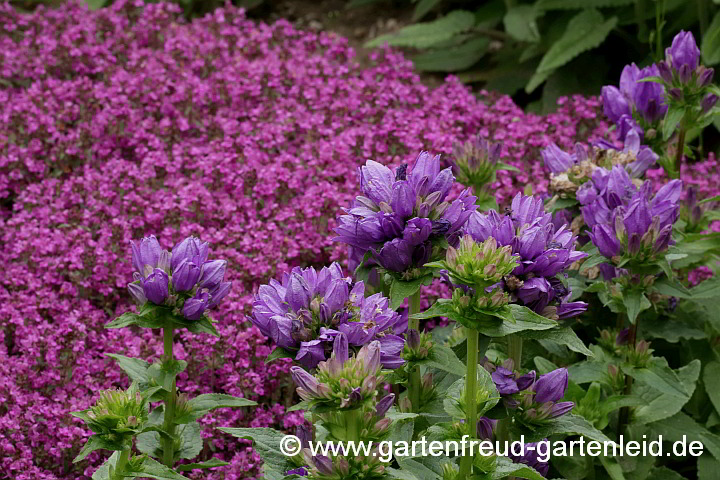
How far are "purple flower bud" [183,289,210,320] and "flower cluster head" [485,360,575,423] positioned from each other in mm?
684

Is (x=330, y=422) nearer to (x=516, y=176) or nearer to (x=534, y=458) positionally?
(x=534, y=458)

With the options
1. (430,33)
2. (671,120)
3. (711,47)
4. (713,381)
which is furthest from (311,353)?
(430,33)

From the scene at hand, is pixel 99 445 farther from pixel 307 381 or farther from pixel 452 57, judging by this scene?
pixel 452 57

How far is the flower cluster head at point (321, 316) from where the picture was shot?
5.92ft

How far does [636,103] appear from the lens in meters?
2.99

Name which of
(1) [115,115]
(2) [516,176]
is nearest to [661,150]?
(2) [516,176]

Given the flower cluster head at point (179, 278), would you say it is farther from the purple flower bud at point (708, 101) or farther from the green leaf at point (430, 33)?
the green leaf at point (430, 33)

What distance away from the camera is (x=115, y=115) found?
409 centimetres

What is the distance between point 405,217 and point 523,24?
312 cm

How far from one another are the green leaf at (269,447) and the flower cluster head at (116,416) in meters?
0.24

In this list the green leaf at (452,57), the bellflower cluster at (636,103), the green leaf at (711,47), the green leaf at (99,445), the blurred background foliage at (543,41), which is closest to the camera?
the green leaf at (99,445)

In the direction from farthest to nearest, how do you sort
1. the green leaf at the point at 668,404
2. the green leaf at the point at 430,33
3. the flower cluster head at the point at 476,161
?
the green leaf at the point at 430,33, the flower cluster head at the point at 476,161, the green leaf at the point at 668,404

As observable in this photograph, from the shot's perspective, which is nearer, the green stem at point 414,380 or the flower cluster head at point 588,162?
the green stem at point 414,380

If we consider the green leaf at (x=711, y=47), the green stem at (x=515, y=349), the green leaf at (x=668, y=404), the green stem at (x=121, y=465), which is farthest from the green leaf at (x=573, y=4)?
the green stem at (x=121, y=465)
